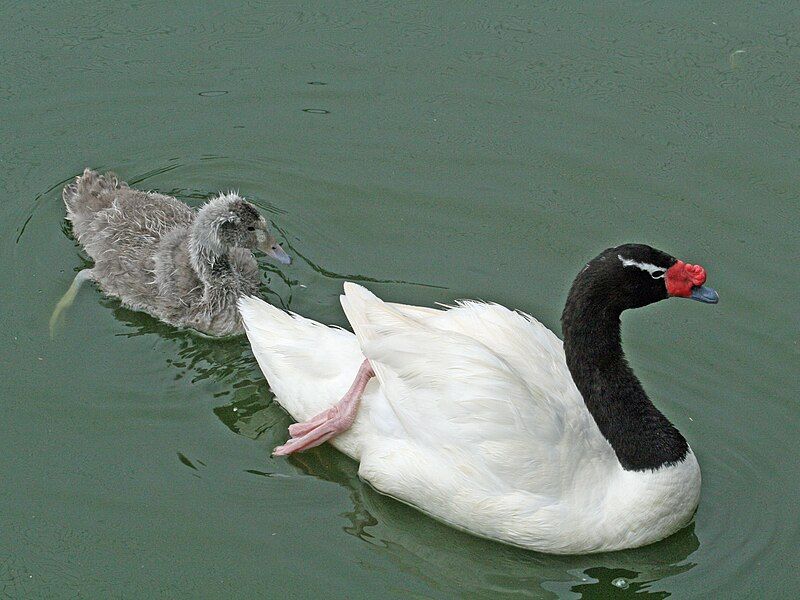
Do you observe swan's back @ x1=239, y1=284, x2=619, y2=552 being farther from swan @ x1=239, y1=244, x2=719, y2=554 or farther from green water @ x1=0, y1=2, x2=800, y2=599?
green water @ x1=0, y1=2, x2=800, y2=599

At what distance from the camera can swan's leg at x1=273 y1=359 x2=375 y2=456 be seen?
6945mm

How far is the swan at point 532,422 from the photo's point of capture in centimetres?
642

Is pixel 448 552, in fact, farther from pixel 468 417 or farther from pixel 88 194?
pixel 88 194

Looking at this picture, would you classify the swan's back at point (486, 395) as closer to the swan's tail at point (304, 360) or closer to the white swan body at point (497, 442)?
the white swan body at point (497, 442)

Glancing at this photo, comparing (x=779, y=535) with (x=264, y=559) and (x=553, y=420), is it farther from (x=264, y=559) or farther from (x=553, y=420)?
(x=264, y=559)

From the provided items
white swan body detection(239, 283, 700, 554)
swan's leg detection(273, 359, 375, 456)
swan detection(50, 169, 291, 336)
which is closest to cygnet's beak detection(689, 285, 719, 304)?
white swan body detection(239, 283, 700, 554)

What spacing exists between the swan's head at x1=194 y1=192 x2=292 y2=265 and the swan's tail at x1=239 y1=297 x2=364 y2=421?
25.7 inches

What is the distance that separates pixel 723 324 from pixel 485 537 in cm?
237

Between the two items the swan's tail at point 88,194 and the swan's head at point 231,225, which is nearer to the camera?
the swan's head at point 231,225

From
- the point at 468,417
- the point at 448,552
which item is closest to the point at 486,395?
the point at 468,417

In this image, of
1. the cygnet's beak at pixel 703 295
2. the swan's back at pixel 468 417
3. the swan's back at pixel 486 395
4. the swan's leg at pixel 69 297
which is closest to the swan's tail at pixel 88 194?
the swan's leg at pixel 69 297

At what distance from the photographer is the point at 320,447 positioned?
7.34m

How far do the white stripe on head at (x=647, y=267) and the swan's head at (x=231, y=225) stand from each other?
2.64 meters

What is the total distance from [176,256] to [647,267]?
3.23 metres
